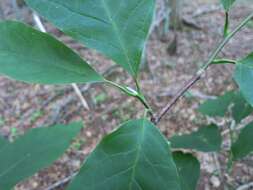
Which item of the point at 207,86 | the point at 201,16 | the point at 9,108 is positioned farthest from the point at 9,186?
the point at 201,16

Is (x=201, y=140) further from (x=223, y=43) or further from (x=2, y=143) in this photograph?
(x=2, y=143)

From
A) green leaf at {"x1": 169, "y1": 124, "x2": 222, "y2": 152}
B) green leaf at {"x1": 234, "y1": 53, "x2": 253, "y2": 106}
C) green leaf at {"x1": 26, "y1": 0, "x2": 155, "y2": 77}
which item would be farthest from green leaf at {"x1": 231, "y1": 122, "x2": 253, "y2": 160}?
green leaf at {"x1": 26, "y1": 0, "x2": 155, "y2": 77}

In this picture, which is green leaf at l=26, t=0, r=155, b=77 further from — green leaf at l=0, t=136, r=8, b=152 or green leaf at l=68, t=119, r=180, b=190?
green leaf at l=0, t=136, r=8, b=152

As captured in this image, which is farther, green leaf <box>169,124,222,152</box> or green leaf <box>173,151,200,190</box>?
green leaf <box>169,124,222,152</box>

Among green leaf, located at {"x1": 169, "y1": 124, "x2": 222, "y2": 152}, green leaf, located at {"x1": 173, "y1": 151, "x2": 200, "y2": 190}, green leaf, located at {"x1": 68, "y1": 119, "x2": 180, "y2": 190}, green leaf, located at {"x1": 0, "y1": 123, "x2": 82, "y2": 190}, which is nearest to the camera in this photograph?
green leaf, located at {"x1": 68, "y1": 119, "x2": 180, "y2": 190}

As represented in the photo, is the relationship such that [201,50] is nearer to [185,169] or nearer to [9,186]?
[185,169]

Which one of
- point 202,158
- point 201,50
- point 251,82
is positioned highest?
point 251,82

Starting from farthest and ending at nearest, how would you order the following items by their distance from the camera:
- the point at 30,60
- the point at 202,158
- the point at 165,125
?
the point at 165,125, the point at 202,158, the point at 30,60

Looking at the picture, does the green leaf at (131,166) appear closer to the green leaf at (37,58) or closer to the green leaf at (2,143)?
the green leaf at (37,58)
